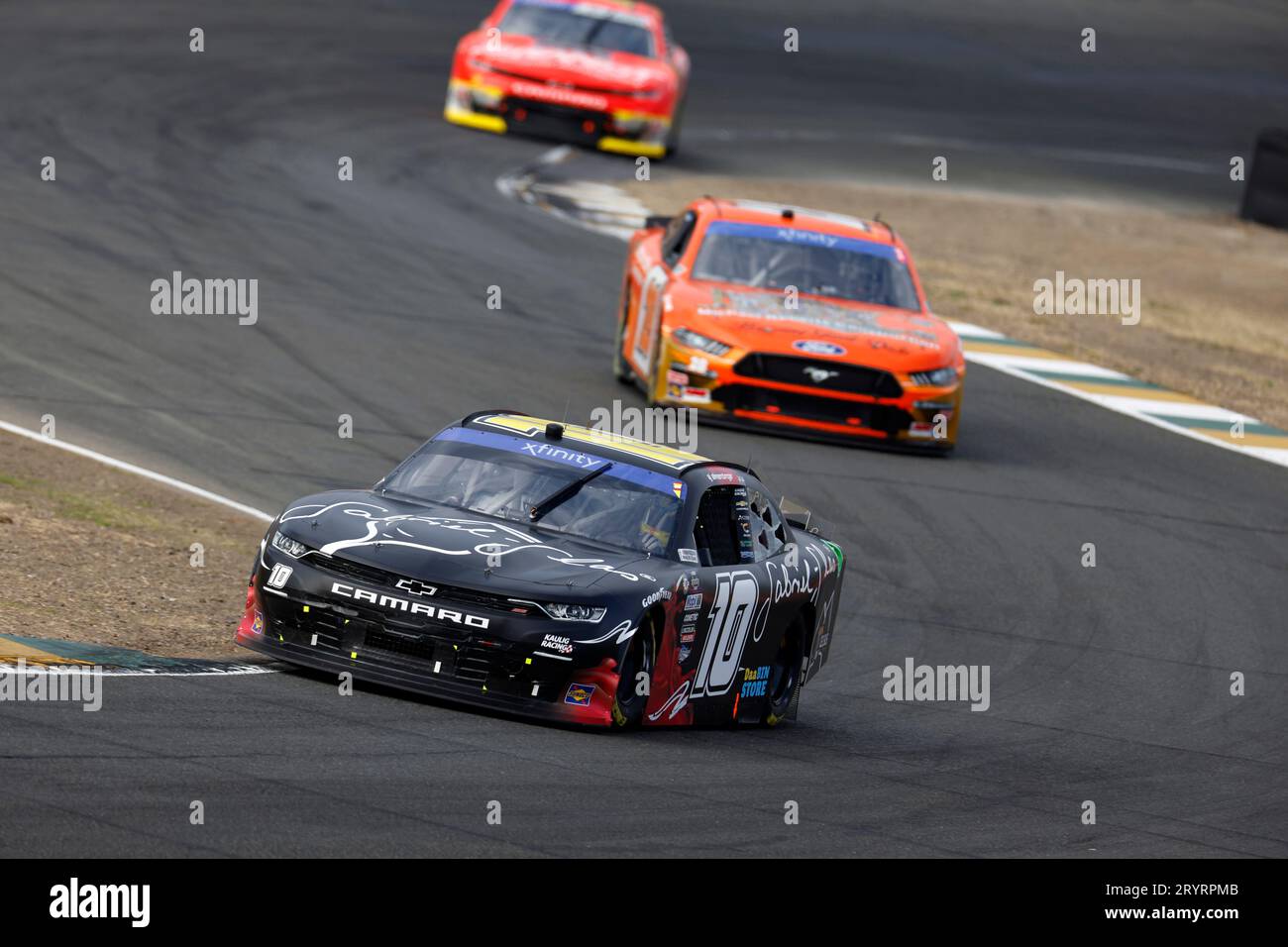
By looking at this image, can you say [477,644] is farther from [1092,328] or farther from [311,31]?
[311,31]

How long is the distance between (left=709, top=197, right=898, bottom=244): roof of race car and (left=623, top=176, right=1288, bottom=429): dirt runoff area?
456cm

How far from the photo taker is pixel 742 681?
10992mm

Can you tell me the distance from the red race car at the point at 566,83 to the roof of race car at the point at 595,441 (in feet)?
57.0

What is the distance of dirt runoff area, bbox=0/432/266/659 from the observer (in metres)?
10.7

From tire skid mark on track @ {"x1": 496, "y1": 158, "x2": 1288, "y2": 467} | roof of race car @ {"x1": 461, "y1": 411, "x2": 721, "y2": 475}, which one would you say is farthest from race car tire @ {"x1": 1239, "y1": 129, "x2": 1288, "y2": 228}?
roof of race car @ {"x1": 461, "y1": 411, "x2": 721, "y2": 475}

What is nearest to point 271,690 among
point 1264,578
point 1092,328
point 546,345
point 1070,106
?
point 1264,578

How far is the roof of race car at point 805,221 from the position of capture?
19016 millimetres

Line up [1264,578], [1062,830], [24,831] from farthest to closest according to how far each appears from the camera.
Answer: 1. [1264,578]
2. [1062,830]
3. [24,831]

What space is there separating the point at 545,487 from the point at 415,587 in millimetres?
1296

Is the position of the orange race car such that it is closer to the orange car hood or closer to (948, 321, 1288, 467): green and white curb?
the orange car hood
